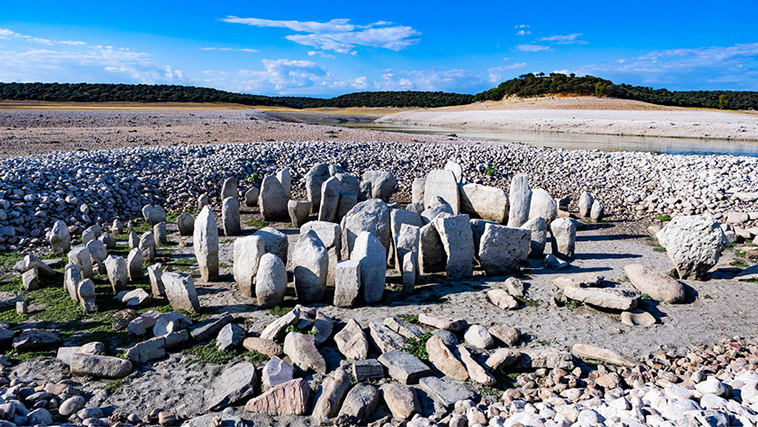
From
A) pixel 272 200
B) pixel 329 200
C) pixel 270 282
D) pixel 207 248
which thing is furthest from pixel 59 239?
pixel 329 200

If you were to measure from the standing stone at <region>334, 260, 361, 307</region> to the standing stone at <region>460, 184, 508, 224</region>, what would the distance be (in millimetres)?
4557

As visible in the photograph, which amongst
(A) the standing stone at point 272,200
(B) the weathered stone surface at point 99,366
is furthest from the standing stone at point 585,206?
(B) the weathered stone surface at point 99,366

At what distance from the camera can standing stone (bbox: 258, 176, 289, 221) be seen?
402 inches

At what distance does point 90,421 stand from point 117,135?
860 inches

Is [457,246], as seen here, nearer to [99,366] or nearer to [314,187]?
[99,366]

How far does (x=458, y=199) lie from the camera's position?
32.3 ft

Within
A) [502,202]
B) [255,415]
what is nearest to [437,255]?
[502,202]

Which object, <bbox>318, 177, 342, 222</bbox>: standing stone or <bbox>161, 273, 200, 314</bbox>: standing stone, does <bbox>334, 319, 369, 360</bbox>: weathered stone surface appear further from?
<bbox>318, 177, 342, 222</bbox>: standing stone

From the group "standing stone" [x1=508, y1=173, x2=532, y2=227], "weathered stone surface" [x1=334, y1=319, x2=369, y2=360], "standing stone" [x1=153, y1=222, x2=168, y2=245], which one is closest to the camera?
"weathered stone surface" [x1=334, y1=319, x2=369, y2=360]

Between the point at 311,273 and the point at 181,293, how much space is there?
1.58m

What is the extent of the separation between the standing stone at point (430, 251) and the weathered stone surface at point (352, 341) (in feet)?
7.56

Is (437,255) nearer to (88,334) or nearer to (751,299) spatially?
(751,299)

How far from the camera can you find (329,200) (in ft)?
31.0

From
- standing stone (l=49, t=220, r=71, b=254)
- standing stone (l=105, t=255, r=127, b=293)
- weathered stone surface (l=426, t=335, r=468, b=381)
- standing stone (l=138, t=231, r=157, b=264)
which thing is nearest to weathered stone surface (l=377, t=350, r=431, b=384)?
weathered stone surface (l=426, t=335, r=468, b=381)
